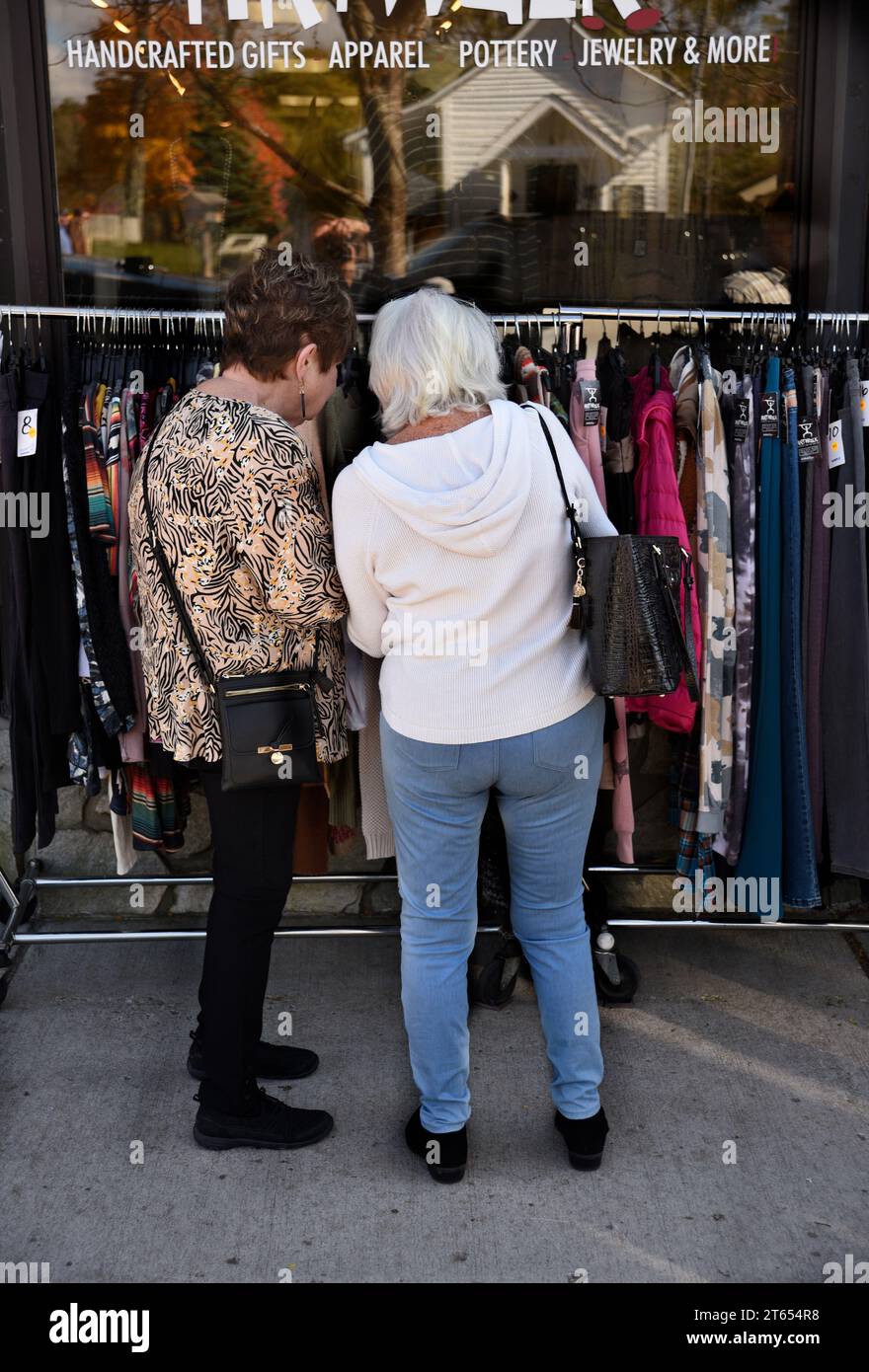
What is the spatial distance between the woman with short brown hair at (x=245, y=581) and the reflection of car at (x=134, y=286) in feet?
4.29

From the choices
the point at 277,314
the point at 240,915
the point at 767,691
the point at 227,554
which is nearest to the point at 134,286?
the point at 277,314

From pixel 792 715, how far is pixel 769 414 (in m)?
0.78

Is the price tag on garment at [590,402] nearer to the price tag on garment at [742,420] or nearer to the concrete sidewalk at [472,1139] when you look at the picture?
the price tag on garment at [742,420]

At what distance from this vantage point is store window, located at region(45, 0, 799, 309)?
3.73 metres

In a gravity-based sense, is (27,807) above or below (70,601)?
below

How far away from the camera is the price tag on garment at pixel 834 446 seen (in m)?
3.09

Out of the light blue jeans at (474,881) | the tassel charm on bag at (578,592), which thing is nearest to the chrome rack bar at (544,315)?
the tassel charm on bag at (578,592)

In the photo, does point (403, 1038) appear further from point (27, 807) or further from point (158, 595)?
point (158, 595)

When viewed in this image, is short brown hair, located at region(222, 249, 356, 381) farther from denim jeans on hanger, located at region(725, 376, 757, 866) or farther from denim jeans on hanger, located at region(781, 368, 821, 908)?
denim jeans on hanger, located at region(781, 368, 821, 908)

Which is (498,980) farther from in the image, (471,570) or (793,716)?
(471,570)

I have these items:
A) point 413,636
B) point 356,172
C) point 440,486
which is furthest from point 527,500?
point 356,172

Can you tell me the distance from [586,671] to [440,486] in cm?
50

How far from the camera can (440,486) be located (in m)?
2.36

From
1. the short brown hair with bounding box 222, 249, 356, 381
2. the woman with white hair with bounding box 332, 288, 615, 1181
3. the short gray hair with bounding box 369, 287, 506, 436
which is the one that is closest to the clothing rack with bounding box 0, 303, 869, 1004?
the short brown hair with bounding box 222, 249, 356, 381
